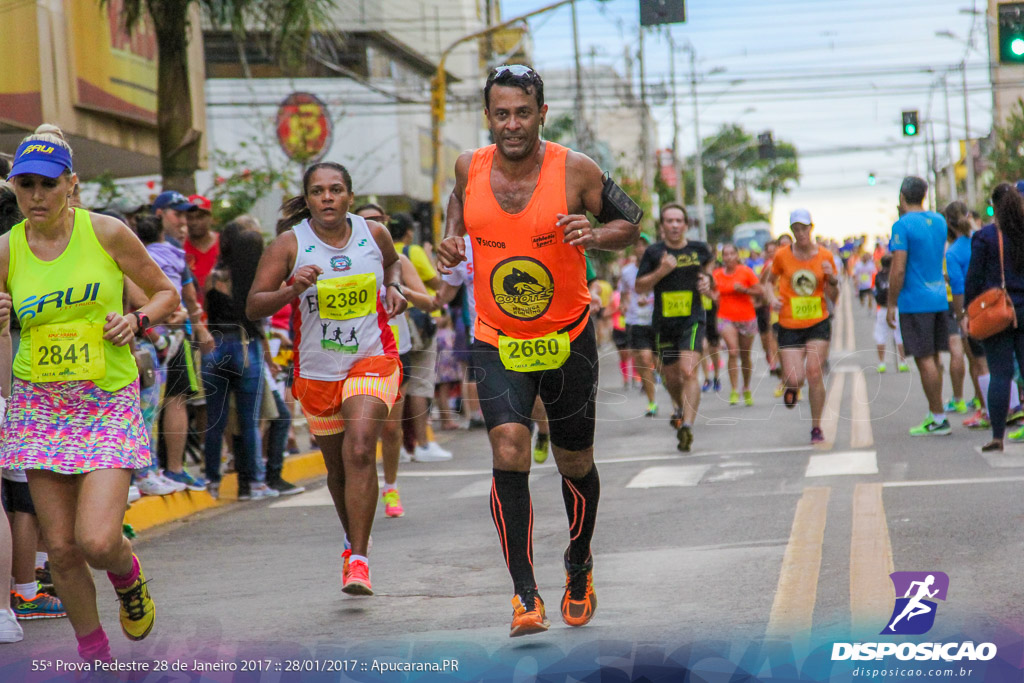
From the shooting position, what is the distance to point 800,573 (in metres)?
6.14

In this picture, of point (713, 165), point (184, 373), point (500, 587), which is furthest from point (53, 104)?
point (713, 165)

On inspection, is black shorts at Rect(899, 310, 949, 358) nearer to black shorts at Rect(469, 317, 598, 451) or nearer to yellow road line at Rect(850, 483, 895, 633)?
yellow road line at Rect(850, 483, 895, 633)

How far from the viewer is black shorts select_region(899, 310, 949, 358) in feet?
38.2

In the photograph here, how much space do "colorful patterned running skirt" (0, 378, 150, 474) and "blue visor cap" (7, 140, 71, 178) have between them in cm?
75

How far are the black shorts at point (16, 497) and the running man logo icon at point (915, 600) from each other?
148 inches

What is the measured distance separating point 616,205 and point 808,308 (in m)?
7.27

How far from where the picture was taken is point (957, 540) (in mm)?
6688

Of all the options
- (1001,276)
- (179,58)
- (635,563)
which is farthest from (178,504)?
(179,58)

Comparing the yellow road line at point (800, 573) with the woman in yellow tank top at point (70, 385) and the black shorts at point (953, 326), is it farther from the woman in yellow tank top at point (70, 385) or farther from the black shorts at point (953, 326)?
the black shorts at point (953, 326)

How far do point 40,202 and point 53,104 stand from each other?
493 inches

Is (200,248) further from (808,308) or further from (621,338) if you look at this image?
(621,338)

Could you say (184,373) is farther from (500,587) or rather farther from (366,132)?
(366,132)

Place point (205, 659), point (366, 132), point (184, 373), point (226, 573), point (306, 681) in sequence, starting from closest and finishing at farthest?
point (306, 681), point (205, 659), point (226, 573), point (184, 373), point (366, 132)

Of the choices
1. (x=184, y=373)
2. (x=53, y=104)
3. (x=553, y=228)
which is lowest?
(x=184, y=373)
